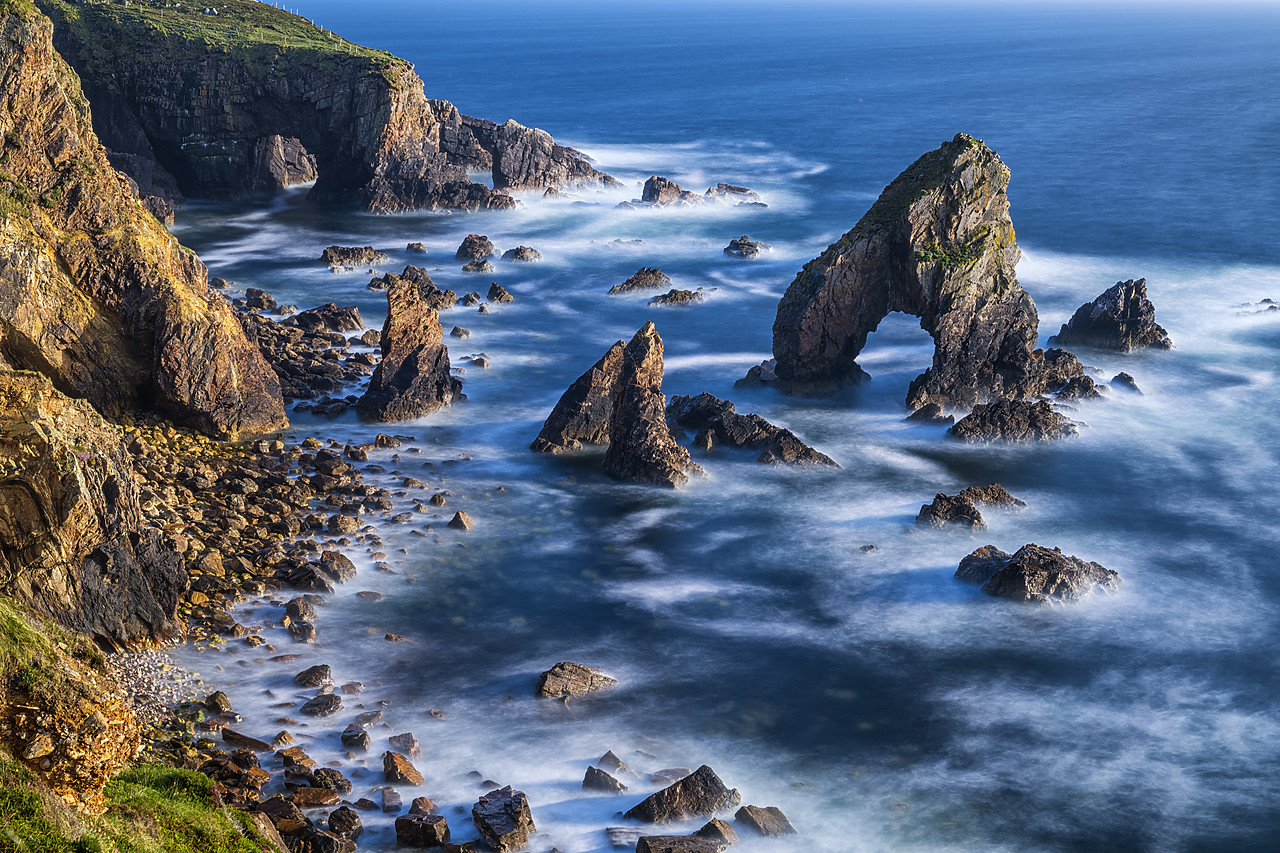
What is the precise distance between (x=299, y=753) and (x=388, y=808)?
253 centimetres

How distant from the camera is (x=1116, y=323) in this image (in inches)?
2172

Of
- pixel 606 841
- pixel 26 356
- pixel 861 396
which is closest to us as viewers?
pixel 606 841

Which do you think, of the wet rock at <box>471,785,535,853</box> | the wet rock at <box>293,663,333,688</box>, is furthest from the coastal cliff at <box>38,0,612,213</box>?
the wet rock at <box>471,785,535,853</box>

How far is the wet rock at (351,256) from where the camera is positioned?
68.1 meters

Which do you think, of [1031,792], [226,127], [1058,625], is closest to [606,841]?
[1031,792]

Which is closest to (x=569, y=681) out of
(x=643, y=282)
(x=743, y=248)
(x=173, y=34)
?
(x=643, y=282)

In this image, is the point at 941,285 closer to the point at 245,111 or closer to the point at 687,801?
the point at 687,801

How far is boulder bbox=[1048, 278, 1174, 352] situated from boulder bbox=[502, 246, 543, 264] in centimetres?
3015

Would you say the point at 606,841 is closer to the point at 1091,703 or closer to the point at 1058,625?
the point at 1091,703

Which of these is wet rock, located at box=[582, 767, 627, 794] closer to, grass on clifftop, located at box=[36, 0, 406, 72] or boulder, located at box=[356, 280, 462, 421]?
boulder, located at box=[356, 280, 462, 421]

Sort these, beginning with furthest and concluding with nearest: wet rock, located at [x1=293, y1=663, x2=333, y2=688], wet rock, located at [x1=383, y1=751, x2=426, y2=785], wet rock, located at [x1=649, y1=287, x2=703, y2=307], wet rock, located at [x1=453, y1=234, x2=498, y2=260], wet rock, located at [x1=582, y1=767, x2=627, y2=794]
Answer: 1. wet rock, located at [x1=453, y1=234, x2=498, y2=260]
2. wet rock, located at [x1=649, y1=287, x2=703, y2=307]
3. wet rock, located at [x1=293, y1=663, x2=333, y2=688]
4. wet rock, located at [x1=582, y1=767, x2=627, y2=794]
5. wet rock, located at [x1=383, y1=751, x2=426, y2=785]

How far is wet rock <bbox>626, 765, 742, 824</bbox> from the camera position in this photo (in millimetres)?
24297

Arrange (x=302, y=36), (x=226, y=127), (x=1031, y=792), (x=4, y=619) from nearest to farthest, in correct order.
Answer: (x=4, y=619) < (x=1031, y=792) < (x=226, y=127) < (x=302, y=36)

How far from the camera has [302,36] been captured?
296ft
